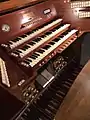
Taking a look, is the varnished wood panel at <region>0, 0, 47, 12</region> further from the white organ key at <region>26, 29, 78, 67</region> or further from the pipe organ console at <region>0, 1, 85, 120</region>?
the white organ key at <region>26, 29, 78, 67</region>

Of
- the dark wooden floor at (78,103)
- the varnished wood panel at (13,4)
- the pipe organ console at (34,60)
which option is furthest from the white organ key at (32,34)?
Result: the dark wooden floor at (78,103)

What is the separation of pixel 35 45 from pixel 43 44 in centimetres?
12

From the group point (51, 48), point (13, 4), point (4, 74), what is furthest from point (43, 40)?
point (4, 74)

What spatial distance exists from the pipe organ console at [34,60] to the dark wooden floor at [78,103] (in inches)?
13.4

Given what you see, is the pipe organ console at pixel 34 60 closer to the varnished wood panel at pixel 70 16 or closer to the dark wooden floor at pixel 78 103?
the varnished wood panel at pixel 70 16

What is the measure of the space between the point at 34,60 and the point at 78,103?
49 cm

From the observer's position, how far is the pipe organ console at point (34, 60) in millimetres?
1604

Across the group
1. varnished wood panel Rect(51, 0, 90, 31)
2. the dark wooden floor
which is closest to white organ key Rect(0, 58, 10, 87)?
the dark wooden floor

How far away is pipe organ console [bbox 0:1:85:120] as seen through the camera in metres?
1.60

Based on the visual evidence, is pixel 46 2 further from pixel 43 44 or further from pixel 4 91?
pixel 4 91

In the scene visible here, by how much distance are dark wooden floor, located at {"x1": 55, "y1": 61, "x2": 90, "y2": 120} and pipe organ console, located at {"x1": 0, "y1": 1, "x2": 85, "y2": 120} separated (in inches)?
13.4

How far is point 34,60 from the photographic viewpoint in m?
1.71

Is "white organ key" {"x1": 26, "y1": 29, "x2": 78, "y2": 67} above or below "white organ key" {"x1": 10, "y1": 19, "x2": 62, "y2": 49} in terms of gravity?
below

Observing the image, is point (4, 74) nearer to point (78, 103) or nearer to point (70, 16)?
point (78, 103)
